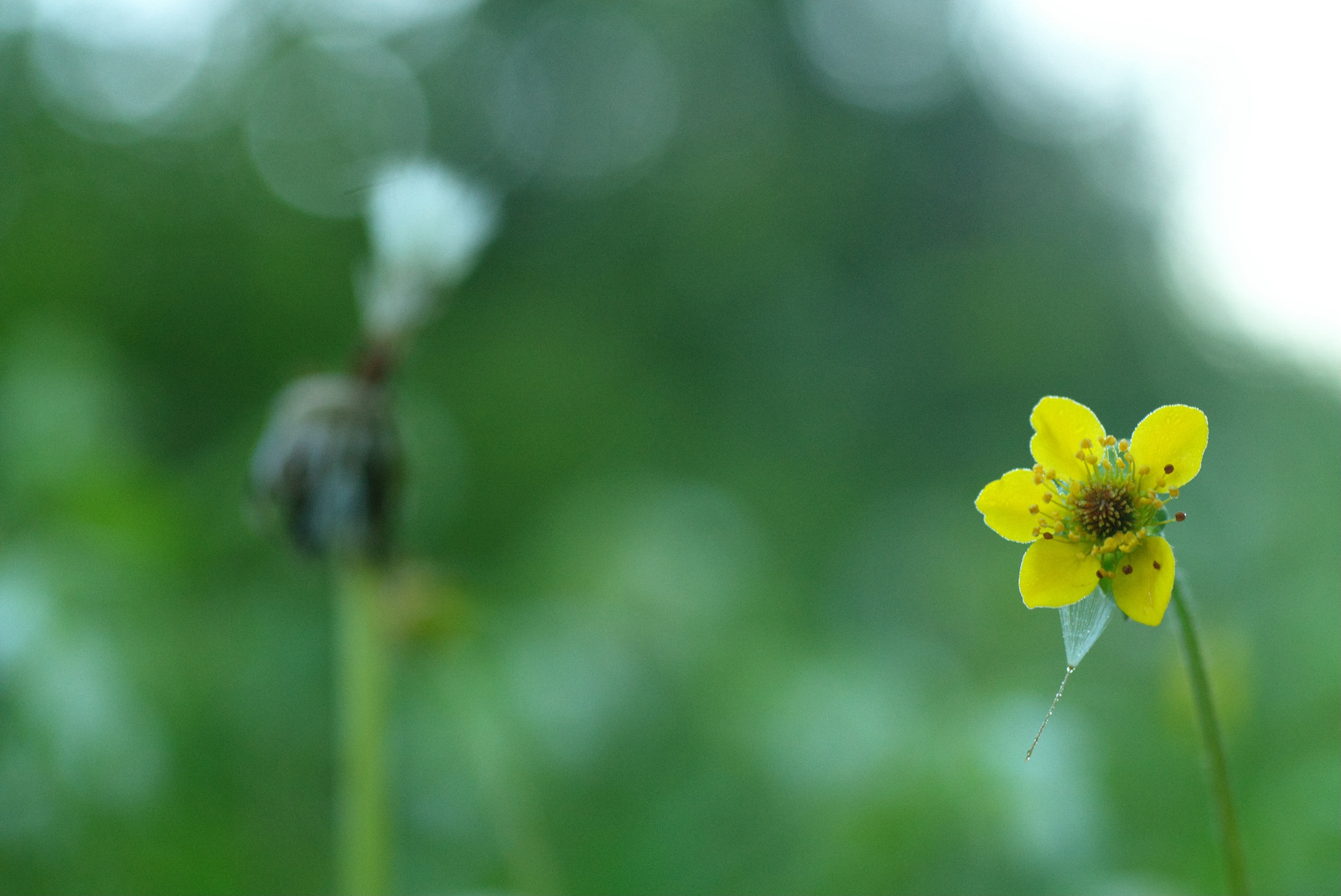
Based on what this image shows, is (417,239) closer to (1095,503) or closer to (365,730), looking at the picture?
(365,730)

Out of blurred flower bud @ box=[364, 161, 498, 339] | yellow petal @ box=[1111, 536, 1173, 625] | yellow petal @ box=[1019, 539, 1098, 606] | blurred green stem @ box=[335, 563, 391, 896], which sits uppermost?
blurred flower bud @ box=[364, 161, 498, 339]

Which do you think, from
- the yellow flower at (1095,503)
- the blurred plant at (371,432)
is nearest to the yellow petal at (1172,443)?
the yellow flower at (1095,503)

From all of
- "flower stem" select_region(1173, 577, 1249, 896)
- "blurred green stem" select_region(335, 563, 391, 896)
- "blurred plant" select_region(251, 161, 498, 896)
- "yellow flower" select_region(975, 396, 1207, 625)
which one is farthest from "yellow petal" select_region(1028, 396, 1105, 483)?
"blurred green stem" select_region(335, 563, 391, 896)

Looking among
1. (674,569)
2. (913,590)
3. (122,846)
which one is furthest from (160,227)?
(913,590)

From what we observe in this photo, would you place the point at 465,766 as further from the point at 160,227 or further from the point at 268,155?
the point at 268,155

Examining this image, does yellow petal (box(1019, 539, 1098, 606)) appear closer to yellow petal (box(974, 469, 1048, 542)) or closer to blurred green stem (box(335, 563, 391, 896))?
yellow petal (box(974, 469, 1048, 542))

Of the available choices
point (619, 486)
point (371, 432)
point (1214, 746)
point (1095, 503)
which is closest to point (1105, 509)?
point (1095, 503)

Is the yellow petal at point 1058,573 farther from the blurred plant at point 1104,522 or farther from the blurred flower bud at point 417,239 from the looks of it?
the blurred flower bud at point 417,239
